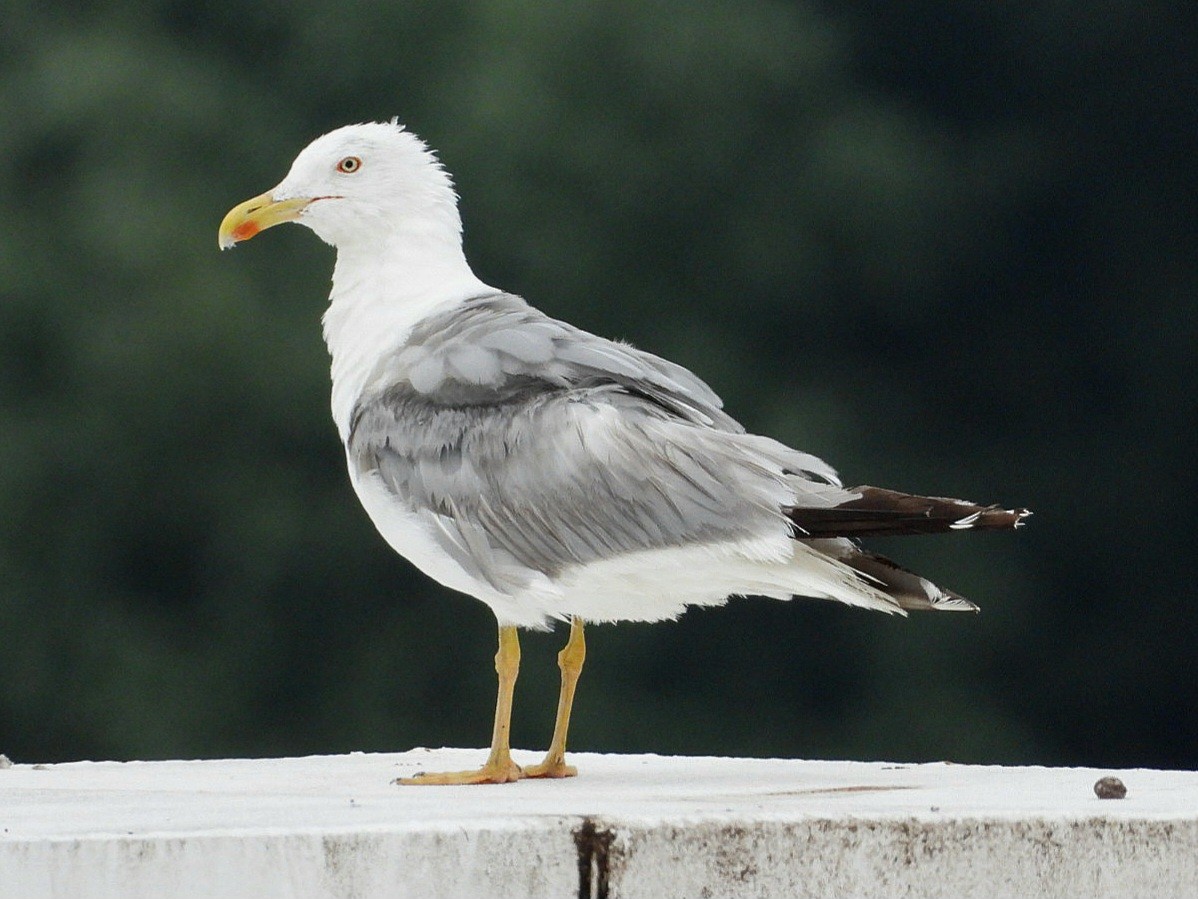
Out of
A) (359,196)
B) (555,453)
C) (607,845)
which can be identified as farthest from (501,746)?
(359,196)

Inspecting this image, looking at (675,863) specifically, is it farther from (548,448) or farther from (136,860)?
(548,448)

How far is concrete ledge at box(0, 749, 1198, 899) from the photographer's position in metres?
2.34

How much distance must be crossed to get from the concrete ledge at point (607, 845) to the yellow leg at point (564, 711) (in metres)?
0.47

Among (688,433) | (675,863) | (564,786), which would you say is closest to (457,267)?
→ (688,433)

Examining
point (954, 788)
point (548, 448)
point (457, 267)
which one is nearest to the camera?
point (954, 788)

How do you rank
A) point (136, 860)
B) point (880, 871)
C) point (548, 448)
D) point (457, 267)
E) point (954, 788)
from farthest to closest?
point (457, 267), point (548, 448), point (954, 788), point (880, 871), point (136, 860)

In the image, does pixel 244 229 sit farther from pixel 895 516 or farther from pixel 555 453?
pixel 895 516

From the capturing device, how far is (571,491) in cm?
323

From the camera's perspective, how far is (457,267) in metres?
3.80

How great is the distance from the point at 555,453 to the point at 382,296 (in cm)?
60

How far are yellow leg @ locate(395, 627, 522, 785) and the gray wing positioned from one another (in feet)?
0.58

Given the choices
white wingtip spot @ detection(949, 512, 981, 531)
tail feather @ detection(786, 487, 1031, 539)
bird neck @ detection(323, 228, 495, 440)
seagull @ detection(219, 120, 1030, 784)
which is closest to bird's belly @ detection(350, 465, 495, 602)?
seagull @ detection(219, 120, 1030, 784)

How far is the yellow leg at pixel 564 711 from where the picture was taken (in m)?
3.41

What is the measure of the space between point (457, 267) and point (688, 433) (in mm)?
775
